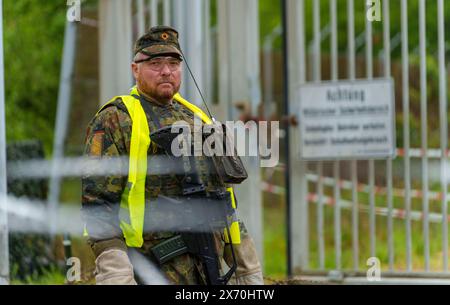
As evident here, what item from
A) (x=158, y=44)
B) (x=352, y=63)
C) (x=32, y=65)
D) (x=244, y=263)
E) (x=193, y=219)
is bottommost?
(x=244, y=263)

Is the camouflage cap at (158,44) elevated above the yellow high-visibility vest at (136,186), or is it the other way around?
the camouflage cap at (158,44)

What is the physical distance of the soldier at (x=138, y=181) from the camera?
3725 millimetres

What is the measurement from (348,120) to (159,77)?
2.79m

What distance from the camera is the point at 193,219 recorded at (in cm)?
385

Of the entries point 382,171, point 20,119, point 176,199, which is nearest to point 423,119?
point 382,171

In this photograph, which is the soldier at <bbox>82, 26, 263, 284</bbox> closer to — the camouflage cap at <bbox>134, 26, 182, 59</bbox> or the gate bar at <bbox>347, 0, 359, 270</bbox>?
the camouflage cap at <bbox>134, 26, 182, 59</bbox>

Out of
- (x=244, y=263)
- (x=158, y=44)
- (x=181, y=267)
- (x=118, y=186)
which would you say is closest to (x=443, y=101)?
(x=244, y=263)

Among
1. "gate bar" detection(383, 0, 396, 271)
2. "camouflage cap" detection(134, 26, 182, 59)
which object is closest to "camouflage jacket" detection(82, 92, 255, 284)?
"camouflage cap" detection(134, 26, 182, 59)

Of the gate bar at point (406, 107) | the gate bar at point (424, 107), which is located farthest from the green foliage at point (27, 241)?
the gate bar at point (424, 107)

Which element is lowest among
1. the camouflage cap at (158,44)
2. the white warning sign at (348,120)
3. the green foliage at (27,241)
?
the green foliage at (27,241)

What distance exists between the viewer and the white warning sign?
6.43 meters

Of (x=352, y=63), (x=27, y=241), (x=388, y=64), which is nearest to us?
(x=388, y=64)

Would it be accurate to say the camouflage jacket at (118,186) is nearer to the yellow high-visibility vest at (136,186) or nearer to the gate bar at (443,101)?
the yellow high-visibility vest at (136,186)

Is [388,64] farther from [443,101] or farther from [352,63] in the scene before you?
[443,101]
